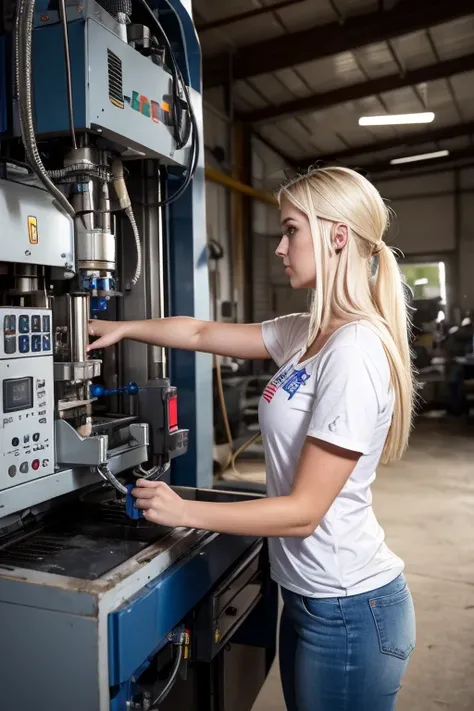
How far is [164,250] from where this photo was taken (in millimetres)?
1592

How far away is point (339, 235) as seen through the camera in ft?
3.51

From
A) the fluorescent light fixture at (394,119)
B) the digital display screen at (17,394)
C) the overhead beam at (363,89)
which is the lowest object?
the digital display screen at (17,394)

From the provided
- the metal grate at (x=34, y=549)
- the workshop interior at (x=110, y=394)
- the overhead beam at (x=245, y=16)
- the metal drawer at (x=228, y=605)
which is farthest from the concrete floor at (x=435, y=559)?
the overhead beam at (x=245, y=16)

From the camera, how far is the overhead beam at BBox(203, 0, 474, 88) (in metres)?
4.48

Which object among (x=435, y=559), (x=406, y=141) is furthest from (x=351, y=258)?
(x=406, y=141)

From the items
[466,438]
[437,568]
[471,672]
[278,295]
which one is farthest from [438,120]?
[471,672]

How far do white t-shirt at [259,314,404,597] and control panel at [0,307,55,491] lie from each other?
0.36 meters

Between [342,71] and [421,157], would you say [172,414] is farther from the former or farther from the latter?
[421,157]

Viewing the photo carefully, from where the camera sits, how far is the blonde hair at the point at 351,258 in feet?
3.49

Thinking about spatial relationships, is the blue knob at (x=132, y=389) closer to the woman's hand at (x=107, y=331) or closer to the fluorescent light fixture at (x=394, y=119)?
the woman's hand at (x=107, y=331)

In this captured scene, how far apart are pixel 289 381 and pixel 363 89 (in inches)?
197

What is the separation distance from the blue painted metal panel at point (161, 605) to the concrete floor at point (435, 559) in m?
1.04

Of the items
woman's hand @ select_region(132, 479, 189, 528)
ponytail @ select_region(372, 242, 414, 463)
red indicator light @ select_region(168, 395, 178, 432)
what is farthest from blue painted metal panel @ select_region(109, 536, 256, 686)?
ponytail @ select_region(372, 242, 414, 463)

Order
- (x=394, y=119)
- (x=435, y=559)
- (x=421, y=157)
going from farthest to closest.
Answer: (x=421, y=157), (x=394, y=119), (x=435, y=559)
